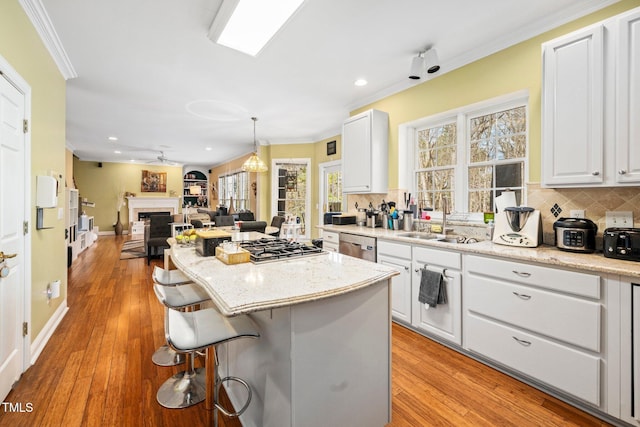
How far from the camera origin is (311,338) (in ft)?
4.11

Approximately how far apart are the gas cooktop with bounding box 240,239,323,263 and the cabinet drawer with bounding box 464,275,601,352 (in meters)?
1.29

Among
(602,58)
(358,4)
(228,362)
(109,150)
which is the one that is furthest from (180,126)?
(602,58)

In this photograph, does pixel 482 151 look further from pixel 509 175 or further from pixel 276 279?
pixel 276 279

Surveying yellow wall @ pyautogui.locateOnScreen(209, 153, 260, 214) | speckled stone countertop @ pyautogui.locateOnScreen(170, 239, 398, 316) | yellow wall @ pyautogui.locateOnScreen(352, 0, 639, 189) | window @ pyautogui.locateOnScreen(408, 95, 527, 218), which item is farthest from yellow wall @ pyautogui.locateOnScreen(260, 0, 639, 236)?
yellow wall @ pyautogui.locateOnScreen(209, 153, 260, 214)

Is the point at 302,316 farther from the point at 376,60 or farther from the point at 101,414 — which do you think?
the point at 376,60

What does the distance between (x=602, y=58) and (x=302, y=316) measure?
2477 millimetres

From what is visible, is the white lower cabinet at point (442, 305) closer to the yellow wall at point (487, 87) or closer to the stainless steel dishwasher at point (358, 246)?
the stainless steel dishwasher at point (358, 246)

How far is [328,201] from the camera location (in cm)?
613

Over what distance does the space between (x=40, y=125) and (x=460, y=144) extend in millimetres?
3906

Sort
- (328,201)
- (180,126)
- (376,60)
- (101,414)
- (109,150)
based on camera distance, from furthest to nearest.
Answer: (109,150) < (328,201) < (180,126) < (376,60) < (101,414)

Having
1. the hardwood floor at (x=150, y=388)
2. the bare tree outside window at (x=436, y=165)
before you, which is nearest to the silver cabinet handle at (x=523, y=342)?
the hardwood floor at (x=150, y=388)

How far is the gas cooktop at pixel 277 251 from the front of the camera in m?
1.79

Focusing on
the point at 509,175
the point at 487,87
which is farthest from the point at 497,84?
the point at 509,175

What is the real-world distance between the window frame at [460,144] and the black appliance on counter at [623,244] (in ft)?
2.86
